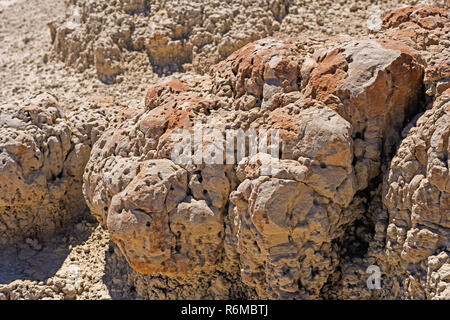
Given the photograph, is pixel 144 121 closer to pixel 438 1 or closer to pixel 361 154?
pixel 361 154

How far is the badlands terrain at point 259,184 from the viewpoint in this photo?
4.67 m

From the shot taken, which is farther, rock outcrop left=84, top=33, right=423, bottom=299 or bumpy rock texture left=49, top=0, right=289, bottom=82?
bumpy rock texture left=49, top=0, right=289, bottom=82

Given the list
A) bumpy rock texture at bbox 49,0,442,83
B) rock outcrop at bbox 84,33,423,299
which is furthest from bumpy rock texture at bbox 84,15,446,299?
bumpy rock texture at bbox 49,0,442,83

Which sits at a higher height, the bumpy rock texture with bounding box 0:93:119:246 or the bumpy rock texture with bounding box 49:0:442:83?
the bumpy rock texture with bounding box 49:0:442:83

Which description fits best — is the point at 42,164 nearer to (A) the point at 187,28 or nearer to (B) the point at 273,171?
(B) the point at 273,171

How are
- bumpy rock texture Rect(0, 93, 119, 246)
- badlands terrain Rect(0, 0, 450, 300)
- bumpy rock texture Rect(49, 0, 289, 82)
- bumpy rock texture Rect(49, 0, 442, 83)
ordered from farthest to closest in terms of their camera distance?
1. bumpy rock texture Rect(49, 0, 289, 82)
2. bumpy rock texture Rect(49, 0, 442, 83)
3. bumpy rock texture Rect(0, 93, 119, 246)
4. badlands terrain Rect(0, 0, 450, 300)

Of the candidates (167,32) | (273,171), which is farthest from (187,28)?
(273,171)

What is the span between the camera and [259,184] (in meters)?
4.72

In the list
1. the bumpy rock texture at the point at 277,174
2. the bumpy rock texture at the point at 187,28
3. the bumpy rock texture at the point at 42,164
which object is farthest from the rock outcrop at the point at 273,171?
the bumpy rock texture at the point at 187,28

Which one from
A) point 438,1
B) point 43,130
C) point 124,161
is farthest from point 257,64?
point 438,1

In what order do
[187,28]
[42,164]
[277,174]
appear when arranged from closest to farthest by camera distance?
[277,174]
[42,164]
[187,28]

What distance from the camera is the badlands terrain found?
4672mm

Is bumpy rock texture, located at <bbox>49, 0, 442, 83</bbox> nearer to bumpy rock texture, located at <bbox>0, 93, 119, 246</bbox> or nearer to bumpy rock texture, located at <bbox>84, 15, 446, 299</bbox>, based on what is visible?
bumpy rock texture, located at <bbox>0, 93, 119, 246</bbox>

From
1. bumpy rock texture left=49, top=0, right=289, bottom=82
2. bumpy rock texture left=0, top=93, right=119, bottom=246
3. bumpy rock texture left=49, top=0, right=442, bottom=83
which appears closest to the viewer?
bumpy rock texture left=0, top=93, right=119, bottom=246
